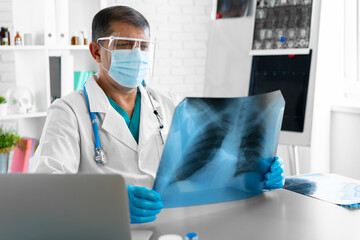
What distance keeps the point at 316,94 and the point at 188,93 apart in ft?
5.02

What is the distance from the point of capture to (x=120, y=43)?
1.50 meters

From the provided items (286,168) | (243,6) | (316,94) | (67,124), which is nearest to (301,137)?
(316,94)

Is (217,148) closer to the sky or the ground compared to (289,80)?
closer to the ground

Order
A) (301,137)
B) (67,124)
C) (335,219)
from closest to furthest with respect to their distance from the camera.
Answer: (335,219)
(67,124)
(301,137)

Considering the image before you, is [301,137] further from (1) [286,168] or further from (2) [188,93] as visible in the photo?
(2) [188,93]

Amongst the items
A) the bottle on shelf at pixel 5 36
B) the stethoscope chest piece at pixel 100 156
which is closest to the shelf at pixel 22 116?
the bottle on shelf at pixel 5 36

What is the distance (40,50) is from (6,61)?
1.18 feet

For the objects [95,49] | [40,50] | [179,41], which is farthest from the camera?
[179,41]

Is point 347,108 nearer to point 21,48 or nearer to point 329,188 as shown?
point 329,188

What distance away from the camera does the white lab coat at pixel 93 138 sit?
4.14ft

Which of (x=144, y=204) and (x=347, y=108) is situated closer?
(x=144, y=204)

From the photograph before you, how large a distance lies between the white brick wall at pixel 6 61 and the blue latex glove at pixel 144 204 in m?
2.11

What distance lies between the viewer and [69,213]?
63cm

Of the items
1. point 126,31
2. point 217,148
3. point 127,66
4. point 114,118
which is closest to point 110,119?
point 114,118
